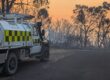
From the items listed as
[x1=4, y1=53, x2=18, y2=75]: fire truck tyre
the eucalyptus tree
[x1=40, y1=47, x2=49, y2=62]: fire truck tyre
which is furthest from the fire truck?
the eucalyptus tree

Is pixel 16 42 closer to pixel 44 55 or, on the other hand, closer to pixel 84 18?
pixel 44 55

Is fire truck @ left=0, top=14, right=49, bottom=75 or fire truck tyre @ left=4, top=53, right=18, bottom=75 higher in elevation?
fire truck @ left=0, top=14, right=49, bottom=75

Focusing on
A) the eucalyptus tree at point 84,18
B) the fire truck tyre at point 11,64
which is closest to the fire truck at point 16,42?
the fire truck tyre at point 11,64

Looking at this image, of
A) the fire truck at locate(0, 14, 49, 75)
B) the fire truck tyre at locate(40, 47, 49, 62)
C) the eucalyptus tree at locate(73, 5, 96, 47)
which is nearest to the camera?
the fire truck at locate(0, 14, 49, 75)

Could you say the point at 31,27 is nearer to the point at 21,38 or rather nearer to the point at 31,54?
the point at 31,54

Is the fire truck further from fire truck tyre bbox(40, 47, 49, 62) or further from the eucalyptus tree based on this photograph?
the eucalyptus tree

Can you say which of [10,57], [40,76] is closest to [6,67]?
[10,57]

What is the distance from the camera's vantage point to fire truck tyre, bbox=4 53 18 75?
623 inches

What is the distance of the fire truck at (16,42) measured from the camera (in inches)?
620

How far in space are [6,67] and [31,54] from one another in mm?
4172

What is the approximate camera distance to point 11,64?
16.3 m

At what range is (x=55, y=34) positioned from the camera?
10819 cm

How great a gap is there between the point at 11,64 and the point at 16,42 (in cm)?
112

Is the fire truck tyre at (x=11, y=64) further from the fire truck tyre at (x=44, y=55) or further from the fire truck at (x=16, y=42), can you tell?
the fire truck tyre at (x=44, y=55)
